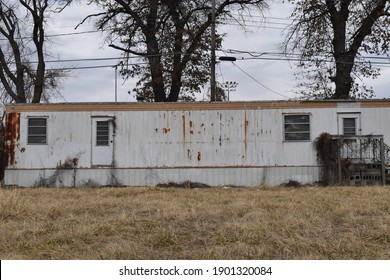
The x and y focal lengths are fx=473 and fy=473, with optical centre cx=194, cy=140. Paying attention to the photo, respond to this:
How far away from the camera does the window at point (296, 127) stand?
14.3 meters

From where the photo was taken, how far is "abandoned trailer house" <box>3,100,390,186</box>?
14.3m

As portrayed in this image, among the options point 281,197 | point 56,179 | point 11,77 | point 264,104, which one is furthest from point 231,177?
point 11,77

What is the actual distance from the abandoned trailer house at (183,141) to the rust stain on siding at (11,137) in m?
0.03

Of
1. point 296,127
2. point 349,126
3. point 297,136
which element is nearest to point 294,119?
point 296,127

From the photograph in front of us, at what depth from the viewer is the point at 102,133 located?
14.6m

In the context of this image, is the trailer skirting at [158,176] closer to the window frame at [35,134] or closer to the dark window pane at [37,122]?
the window frame at [35,134]

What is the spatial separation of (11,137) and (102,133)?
2.79m

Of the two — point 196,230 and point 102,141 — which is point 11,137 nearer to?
point 102,141

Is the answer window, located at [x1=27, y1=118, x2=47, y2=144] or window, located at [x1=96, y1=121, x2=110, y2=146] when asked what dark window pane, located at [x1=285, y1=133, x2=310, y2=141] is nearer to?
window, located at [x1=96, y1=121, x2=110, y2=146]

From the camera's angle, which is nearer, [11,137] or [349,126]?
[349,126]

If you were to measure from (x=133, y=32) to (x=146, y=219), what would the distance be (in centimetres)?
2004

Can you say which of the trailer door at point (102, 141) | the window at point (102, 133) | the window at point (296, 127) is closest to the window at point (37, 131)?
the trailer door at point (102, 141)

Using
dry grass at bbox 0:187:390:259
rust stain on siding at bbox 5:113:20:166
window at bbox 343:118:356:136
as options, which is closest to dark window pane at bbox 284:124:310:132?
window at bbox 343:118:356:136

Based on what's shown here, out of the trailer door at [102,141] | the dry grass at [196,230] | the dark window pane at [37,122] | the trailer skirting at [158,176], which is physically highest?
the dark window pane at [37,122]
